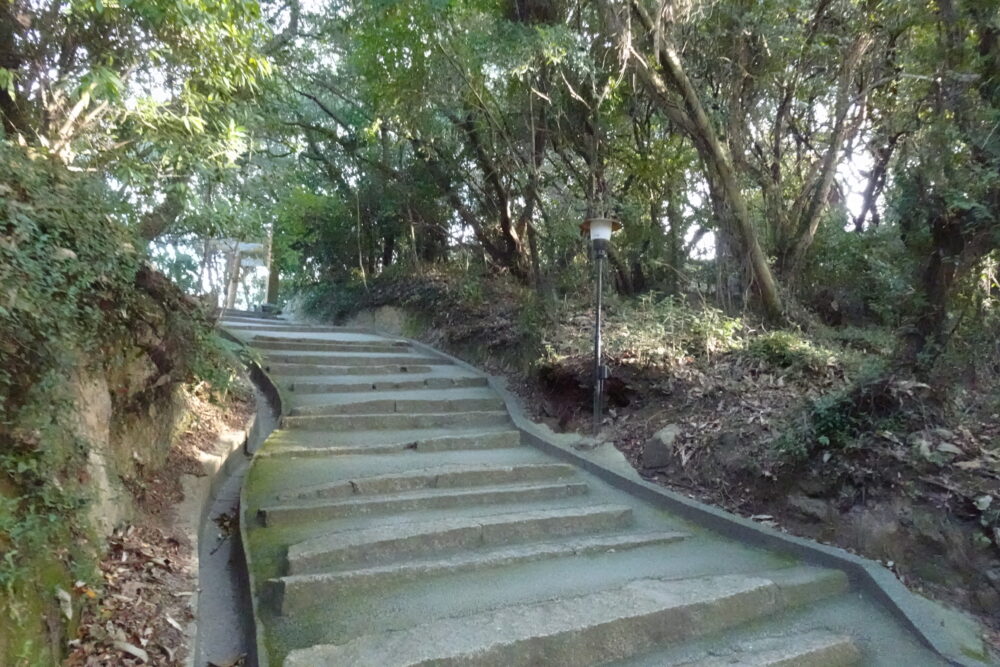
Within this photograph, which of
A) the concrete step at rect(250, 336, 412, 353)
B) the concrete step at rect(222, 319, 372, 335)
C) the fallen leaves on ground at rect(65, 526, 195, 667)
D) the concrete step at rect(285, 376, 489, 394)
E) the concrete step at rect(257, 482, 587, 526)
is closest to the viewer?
the fallen leaves on ground at rect(65, 526, 195, 667)

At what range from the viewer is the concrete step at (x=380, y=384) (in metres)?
6.84

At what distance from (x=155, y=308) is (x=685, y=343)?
187 inches

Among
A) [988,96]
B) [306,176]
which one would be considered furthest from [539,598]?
[306,176]

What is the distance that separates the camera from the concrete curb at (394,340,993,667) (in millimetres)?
3225

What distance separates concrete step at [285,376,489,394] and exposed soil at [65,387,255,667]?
254cm

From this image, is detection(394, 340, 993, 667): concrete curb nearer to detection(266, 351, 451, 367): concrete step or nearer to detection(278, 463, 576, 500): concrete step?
detection(278, 463, 576, 500): concrete step

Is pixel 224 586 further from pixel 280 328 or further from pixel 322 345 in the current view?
pixel 280 328

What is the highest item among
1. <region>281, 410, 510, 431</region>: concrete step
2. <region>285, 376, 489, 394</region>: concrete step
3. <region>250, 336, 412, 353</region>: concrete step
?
<region>250, 336, 412, 353</region>: concrete step

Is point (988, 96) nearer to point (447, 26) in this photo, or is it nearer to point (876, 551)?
point (876, 551)

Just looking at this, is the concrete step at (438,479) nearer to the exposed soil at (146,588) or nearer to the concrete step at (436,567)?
the exposed soil at (146,588)

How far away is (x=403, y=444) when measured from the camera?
5.56m

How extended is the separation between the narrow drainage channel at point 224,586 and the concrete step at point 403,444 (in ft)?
1.52

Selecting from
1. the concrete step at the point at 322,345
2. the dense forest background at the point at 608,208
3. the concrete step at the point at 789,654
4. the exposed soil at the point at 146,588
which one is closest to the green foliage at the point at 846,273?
the dense forest background at the point at 608,208

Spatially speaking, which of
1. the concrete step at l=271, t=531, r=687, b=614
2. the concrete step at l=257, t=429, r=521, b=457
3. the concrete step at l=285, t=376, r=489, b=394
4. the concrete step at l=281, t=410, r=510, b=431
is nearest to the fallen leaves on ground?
the concrete step at l=271, t=531, r=687, b=614
